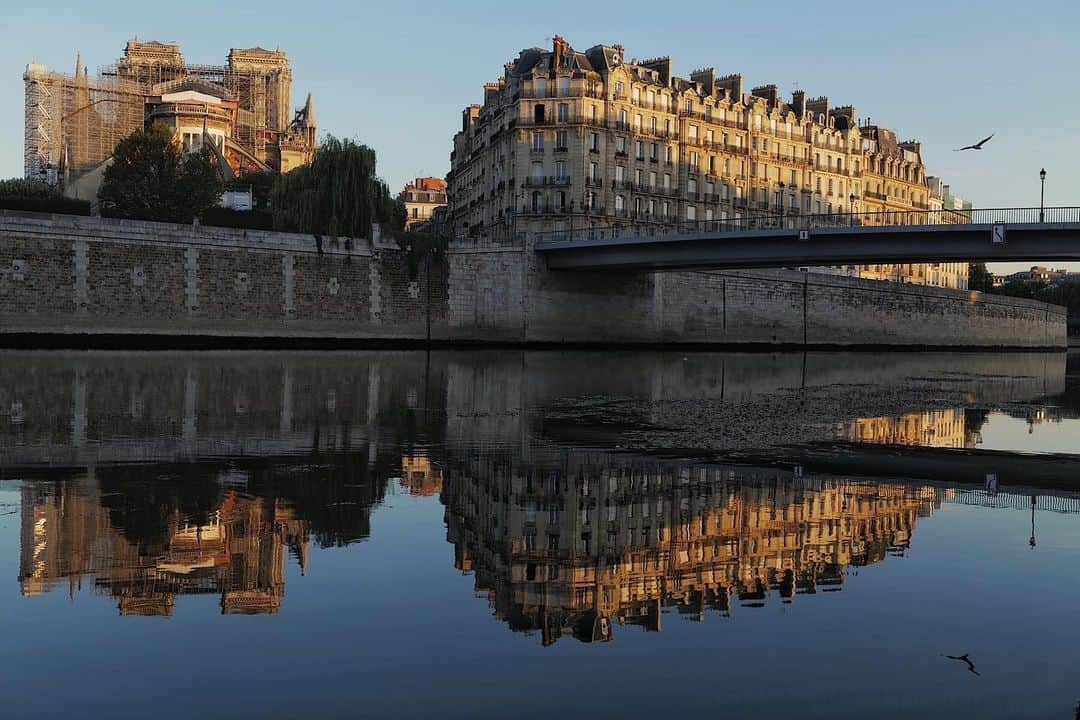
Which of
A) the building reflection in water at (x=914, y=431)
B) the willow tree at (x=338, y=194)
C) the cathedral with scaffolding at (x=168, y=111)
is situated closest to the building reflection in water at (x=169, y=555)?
the building reflection in water at (x=914, y=431)

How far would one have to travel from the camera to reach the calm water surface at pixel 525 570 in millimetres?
5668

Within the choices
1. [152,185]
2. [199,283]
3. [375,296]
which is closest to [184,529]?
[199,283]

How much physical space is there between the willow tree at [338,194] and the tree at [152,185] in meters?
13.0

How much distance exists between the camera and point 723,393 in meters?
27.9

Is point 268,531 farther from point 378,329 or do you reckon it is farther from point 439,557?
point 378,329

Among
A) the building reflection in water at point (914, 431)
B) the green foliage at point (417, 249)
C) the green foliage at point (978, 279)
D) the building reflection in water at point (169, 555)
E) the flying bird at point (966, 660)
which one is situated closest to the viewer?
the flying bird at point (966, 660)

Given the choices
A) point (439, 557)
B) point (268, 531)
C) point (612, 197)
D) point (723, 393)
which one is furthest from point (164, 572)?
point (612, 197)

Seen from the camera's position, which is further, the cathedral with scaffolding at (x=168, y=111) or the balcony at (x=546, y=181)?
the cathedral with scaffolding at (x=168, y=111)

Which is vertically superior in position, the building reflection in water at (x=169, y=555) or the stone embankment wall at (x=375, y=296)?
the stone embankment wall at (x=375, y=296)

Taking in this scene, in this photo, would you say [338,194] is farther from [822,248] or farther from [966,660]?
[966,660]

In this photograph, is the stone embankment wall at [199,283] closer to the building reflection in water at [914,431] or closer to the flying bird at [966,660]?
the building reflection in water at [914,431]

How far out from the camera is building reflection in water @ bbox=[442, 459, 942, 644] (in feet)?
24.3

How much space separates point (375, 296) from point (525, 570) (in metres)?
49.0

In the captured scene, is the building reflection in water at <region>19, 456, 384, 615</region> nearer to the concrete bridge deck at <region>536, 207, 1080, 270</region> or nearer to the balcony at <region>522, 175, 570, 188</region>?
the concrete bridge deck at <region>536, 207, 1080, 270</region>
